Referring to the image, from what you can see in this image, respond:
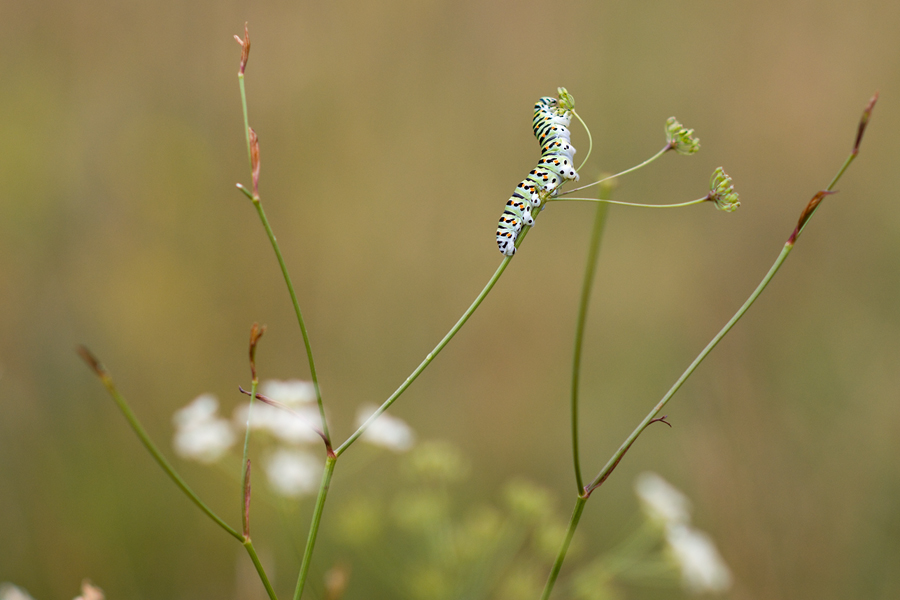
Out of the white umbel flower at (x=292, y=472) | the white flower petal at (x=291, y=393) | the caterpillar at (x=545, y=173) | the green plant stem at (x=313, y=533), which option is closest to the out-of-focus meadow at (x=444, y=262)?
the white umbel flower at (x=292, y=472)

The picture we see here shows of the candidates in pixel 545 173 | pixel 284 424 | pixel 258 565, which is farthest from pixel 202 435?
pixel 545 173

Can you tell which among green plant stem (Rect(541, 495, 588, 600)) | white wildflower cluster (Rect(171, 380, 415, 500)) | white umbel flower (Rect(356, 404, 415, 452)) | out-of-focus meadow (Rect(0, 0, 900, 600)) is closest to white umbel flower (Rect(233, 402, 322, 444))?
white wildflower cluster (Rect(171, 380, 415, 500))

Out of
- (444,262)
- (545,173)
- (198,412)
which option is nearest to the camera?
(545,173)

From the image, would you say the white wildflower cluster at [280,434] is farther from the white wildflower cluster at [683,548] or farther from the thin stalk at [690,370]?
the thin stalk at [690,370]

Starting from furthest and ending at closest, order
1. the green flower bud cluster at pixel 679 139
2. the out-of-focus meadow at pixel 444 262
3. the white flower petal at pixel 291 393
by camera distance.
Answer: the out-of-focus meadow at pixel 444 262 → the white flower petal at pixel 291 393 → the green flower bud cluster at pixel 679 139

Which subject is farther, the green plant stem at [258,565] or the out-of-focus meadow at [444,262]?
the out-of-focus meadow at [444,262]

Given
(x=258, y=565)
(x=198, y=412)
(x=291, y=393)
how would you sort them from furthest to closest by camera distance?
1. (x=291, y=393)
2. (x=198, y=412)
3. (x=258, y=565)

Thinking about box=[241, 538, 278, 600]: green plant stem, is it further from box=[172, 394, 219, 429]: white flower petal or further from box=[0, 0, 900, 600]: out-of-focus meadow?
box=[0, 0, 900, 600]: out-of-focus meadow

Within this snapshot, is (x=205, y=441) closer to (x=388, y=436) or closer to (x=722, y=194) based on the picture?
(x=388, y=436)
